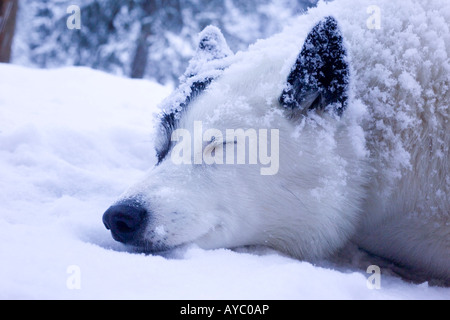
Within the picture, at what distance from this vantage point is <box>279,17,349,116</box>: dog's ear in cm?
205

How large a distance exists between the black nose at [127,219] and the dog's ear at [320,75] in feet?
2.97

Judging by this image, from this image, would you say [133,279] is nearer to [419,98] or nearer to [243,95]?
[243,95]

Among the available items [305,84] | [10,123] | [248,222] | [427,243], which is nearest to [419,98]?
[305,84]

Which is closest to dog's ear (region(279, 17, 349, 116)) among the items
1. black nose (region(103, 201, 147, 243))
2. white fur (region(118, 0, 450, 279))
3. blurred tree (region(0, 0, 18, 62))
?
white fur (region(118, 0, 450, 279))

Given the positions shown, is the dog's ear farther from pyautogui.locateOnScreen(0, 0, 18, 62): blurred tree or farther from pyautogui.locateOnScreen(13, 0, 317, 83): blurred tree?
pyautogui.locateOnScreen(13, 0, 317, 83): blurred tree

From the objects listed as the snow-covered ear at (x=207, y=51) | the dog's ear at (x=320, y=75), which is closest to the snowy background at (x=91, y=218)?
the snow-covered ear at (x=207, y=51)

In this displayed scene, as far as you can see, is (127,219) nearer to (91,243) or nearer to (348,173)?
(91,243)

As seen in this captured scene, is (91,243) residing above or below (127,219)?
below

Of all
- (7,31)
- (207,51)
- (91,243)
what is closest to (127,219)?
(91,243)

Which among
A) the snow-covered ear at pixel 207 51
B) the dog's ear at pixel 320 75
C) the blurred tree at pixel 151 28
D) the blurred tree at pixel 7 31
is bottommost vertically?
the dog's ear at pixel 320 75

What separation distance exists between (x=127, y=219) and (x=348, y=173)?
1.11 m

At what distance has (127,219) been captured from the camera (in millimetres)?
1991

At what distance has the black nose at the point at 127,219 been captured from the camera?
6.52 ft

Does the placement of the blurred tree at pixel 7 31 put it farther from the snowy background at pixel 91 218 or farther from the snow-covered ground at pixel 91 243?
the snow-covered ground at pixel 91 243
